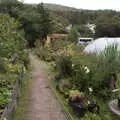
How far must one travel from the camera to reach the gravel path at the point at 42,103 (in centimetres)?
886

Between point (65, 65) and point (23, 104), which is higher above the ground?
point (65, 65)

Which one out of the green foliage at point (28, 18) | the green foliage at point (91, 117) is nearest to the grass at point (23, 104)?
the green foliage at point (91, 117)

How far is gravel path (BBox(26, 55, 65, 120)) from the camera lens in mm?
8865

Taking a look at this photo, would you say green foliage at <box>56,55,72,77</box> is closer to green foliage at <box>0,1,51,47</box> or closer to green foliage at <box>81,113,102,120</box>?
green foliage at <box>81,113,102,120</box>

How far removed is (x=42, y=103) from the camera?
10266 millimetres

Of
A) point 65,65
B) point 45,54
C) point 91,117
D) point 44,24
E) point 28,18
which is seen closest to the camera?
point 91,117

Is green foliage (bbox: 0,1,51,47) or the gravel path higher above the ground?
green foliage (bbox: 0,1,51,47)

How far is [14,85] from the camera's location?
9.42 metres

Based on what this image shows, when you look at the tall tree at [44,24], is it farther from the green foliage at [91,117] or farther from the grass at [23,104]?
the green foliage at [91,117]

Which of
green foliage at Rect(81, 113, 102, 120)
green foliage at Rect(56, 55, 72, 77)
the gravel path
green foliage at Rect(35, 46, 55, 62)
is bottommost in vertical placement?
green foliage at Rect(35, 46, 55, 62)

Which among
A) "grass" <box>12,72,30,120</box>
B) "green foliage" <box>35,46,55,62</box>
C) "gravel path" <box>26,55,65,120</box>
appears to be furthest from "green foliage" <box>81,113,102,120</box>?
"green foliage" <box>35,46,55,62</box>

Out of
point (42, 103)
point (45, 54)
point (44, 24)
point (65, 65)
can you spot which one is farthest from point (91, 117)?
point (44, 24)

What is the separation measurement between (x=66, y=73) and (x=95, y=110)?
4094mm

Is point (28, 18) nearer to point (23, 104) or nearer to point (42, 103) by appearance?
point (42, 103)
